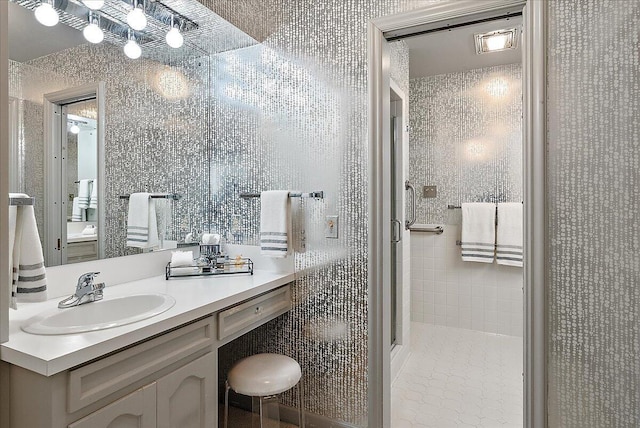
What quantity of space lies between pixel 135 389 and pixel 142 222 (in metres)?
0.92

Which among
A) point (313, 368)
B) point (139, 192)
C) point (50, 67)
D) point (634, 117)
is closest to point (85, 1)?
point (50, 67)

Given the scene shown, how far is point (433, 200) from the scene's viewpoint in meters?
3.50

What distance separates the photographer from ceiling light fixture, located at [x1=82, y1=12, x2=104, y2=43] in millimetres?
1533

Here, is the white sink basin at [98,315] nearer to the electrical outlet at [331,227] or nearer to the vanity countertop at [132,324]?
the vanity countertop at [132,324]

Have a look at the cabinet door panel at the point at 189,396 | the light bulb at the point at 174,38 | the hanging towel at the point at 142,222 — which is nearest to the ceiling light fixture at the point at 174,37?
the light bulb at the point at 174,38

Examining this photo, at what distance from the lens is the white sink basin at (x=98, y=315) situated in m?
1.05

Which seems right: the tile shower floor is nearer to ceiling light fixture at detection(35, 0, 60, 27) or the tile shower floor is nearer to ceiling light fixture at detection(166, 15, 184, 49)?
ceiling light fixture at detection(166, 15, 184, 49)

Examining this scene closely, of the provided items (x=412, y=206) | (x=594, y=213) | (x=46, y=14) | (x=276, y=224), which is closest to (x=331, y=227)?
(x=276, y=224)

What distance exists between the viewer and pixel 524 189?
144 cm

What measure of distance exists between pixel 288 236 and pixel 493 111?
250 cm

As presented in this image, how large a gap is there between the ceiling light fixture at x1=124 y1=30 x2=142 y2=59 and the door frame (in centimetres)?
117

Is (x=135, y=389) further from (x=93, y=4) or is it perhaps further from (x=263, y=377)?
(x=93, y=4)

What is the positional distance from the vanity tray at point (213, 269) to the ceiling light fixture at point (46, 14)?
1145mm

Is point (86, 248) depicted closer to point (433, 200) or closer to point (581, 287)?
point (581, 287)
